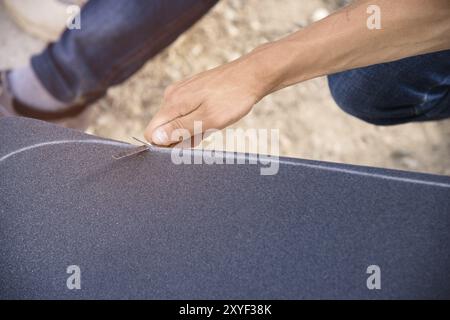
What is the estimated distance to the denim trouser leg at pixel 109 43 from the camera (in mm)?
1149

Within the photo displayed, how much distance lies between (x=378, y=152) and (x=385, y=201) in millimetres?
704

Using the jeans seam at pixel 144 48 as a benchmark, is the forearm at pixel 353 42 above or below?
below

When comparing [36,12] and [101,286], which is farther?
[36,12]

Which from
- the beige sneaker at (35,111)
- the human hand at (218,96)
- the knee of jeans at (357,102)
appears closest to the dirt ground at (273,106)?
the beige sneaker at (35,111)

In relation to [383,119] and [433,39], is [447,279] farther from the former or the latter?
[383,119]

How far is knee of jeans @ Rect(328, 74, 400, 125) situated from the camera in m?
0.94

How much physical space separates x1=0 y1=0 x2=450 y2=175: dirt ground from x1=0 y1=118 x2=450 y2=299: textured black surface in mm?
665

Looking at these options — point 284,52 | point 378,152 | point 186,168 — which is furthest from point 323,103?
point 186,168

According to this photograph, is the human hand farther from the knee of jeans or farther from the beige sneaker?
the beige sneaker

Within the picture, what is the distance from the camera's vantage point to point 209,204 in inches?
24.7

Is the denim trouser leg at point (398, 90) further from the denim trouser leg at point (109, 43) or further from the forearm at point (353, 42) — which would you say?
the denim trouser leg at point (109, 43)

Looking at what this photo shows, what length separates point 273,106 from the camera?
1.34m
